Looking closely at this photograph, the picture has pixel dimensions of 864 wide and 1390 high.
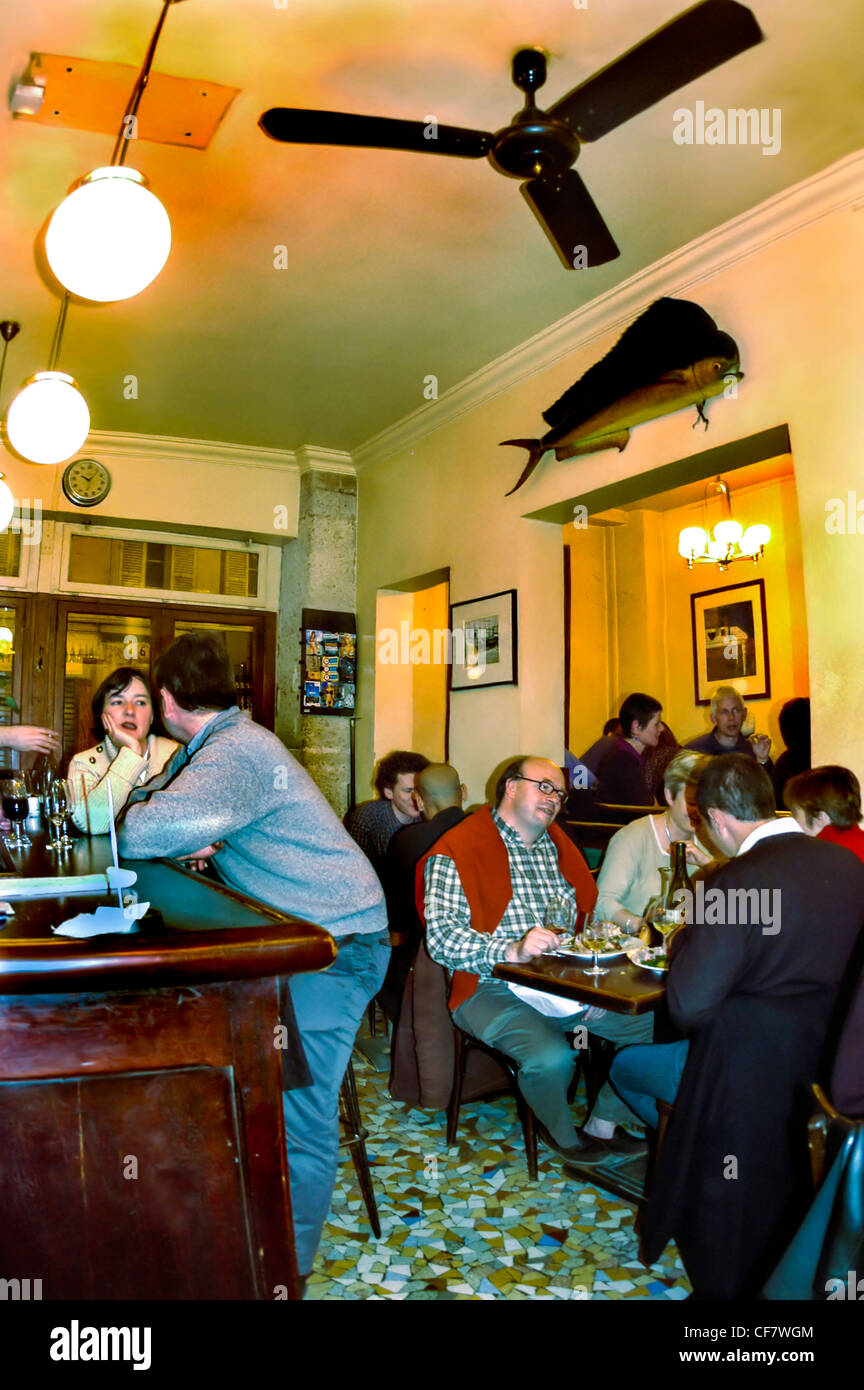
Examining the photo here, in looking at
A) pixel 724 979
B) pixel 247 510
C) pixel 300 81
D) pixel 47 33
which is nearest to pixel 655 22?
pixel 300 81

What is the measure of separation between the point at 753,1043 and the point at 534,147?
241cm

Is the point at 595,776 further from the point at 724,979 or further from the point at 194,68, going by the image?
the point at 194,68

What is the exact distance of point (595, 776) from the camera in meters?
5.47

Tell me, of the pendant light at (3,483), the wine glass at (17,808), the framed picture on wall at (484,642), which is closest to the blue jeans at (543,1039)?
the wine glass at (17,808)

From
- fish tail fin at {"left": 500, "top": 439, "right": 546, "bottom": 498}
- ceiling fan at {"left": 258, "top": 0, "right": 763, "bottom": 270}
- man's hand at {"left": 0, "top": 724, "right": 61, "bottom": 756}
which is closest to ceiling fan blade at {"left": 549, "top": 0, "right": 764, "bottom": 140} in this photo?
ceiling fan at {"left": 258, "top": 0, "right": 763, "bottom": 270}

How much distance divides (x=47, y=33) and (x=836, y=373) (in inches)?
113

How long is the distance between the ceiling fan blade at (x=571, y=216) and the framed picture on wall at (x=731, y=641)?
438 cm

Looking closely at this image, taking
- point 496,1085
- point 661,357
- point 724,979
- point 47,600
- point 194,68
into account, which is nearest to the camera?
point 724,979

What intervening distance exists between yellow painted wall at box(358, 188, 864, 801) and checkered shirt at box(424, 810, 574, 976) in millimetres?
1140

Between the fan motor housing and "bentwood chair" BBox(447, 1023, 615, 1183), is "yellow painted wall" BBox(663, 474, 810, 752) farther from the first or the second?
the fan motor housing

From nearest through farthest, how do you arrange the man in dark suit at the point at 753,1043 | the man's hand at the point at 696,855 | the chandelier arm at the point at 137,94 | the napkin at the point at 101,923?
the napkin at the point at 101,923 < the man in dark suit at the point at 753,1043 < the chandelier arm at the point at 137,94 < the man's hand at the point at 696,855

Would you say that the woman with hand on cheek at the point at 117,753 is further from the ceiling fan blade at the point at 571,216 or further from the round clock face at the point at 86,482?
the round clock face at the point at 86,482

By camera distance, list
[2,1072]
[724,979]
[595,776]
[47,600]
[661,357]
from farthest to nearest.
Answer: [47,600] < [595,776] < [661,357] < [724,979] < [2,1072]

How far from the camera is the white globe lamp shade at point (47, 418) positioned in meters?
3.63
